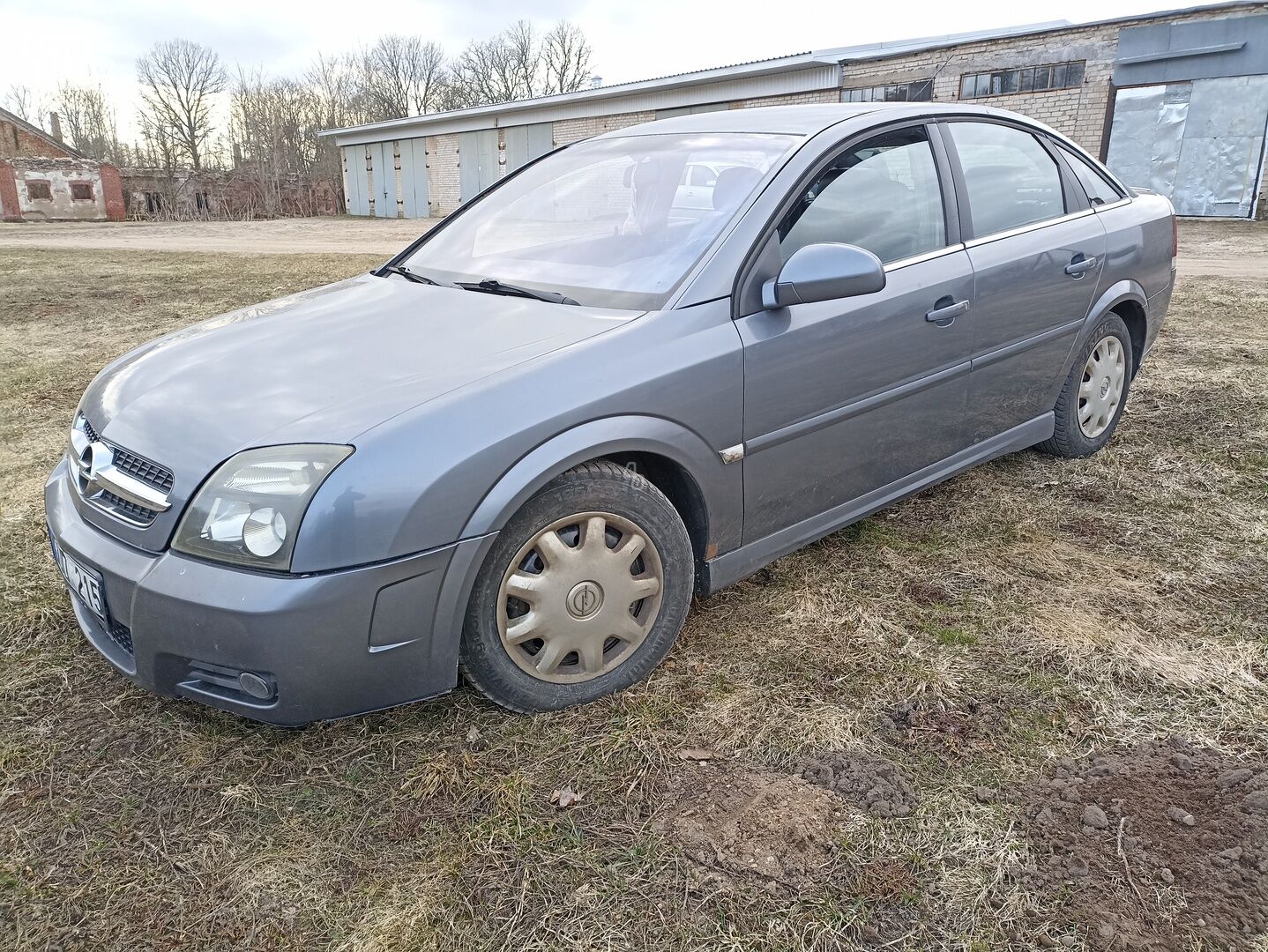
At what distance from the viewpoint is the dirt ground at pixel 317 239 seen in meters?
12.0

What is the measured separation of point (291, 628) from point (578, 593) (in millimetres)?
712

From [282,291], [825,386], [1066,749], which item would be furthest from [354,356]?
[282,291]

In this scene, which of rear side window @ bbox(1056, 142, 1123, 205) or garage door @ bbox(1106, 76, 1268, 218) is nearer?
rear side window @ bbox(1056, 142, 1123, 205)

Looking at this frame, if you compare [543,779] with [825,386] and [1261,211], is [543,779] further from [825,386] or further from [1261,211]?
[1261,211]

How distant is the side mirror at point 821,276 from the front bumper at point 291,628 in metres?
1.13

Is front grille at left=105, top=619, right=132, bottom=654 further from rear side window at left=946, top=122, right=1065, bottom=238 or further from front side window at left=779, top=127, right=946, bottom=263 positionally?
rear side window at left=946, top=122, right=1065, bottom=238

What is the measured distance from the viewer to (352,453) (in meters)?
1.96

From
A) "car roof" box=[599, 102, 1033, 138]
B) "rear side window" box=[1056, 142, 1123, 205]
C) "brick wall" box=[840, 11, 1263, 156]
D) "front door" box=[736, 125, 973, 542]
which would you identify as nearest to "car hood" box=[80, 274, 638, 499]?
"front door" box=[736, 125, 973, 542]

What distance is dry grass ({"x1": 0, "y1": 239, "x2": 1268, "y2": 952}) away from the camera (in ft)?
5.82

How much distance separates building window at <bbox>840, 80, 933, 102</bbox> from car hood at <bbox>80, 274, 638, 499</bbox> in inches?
726

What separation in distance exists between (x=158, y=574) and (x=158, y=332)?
6912 mm

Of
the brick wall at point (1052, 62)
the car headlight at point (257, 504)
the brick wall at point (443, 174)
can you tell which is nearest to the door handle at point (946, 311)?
the car headlight at point (257, 504)

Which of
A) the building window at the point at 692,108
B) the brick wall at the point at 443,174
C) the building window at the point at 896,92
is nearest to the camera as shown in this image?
the building window at the point at 896,92

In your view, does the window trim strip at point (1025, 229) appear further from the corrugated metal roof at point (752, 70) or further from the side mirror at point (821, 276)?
the corrugated metal roof at point (752, 70)
